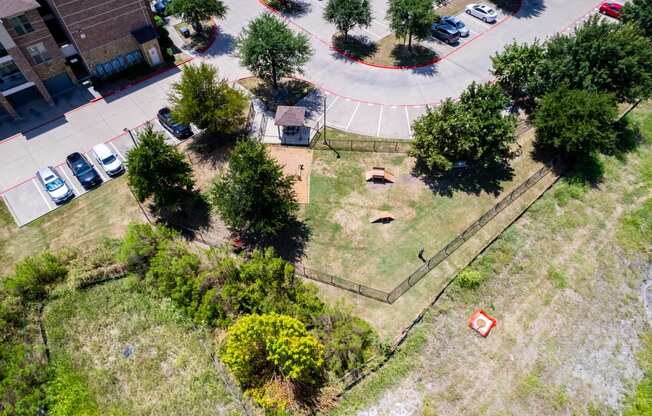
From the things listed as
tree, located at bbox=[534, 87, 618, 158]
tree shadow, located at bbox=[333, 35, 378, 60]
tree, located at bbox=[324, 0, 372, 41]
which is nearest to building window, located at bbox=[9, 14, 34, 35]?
tree, located at bbox=[324, 0, 372, 41]

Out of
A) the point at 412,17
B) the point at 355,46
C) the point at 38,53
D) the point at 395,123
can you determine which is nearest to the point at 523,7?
the point at 412,17

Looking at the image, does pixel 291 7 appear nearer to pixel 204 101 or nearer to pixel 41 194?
pixel 204 101

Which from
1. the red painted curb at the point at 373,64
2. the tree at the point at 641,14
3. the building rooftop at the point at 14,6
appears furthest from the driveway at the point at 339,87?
the building rooftop at the point at 14,6

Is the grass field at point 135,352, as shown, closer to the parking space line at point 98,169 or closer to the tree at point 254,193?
the tree at point 254,193

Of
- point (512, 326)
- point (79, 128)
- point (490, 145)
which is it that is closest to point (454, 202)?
point (490, 145)

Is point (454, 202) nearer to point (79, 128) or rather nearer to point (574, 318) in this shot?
point (574, 318)

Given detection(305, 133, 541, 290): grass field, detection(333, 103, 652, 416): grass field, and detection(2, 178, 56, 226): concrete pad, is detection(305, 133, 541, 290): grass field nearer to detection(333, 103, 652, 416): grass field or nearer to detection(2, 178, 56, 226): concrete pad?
detection(333, 103, 652, 416): grass field
